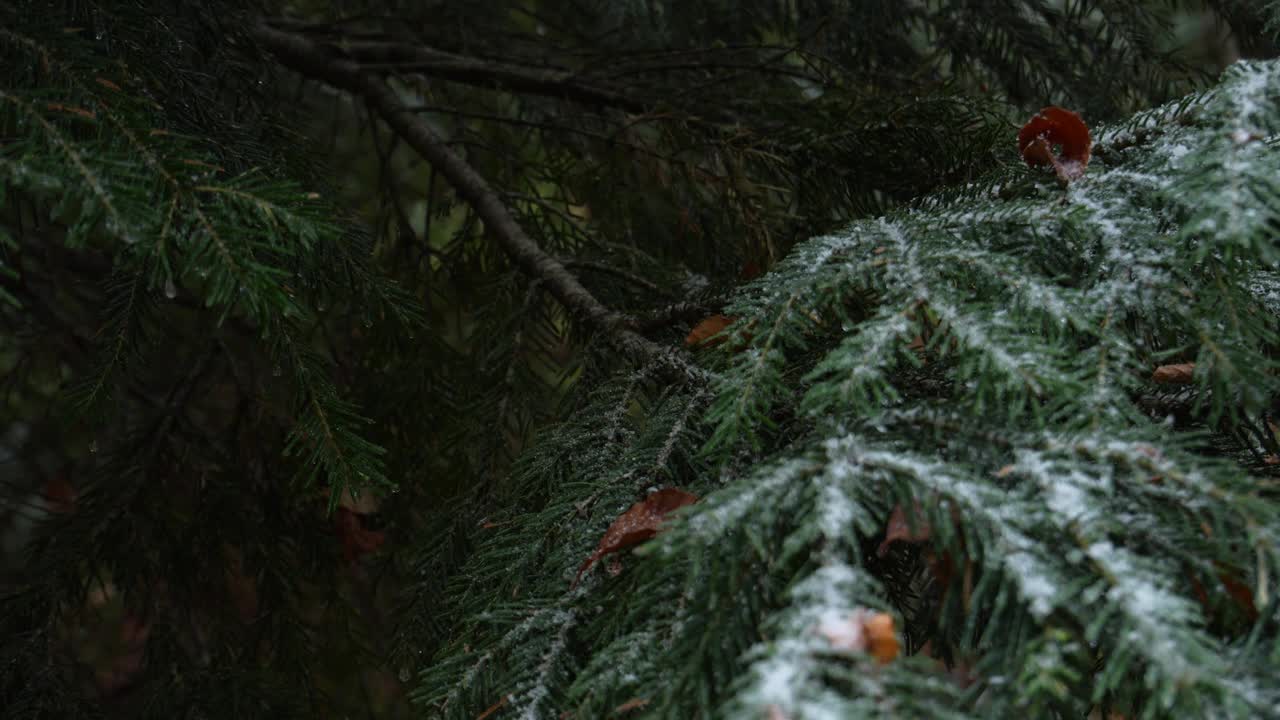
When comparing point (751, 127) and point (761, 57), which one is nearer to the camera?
point (751, 127)

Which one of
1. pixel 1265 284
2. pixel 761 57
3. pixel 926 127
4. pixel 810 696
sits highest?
pixel 761 57

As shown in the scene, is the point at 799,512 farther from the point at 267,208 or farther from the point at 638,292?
the point at 638,292

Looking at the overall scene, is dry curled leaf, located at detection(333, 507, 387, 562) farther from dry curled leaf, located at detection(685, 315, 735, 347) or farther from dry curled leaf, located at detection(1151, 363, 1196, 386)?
dry curled leaf, located at detection(1151, 363, 1196, 386)

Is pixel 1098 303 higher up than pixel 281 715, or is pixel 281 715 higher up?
pixel 1098 303

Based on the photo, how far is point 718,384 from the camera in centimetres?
76

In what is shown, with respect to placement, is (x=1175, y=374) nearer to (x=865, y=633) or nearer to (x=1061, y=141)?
(x=1061, y=141)

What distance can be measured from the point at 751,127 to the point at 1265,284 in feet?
3.40

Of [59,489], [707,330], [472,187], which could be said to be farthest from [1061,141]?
[59,489]

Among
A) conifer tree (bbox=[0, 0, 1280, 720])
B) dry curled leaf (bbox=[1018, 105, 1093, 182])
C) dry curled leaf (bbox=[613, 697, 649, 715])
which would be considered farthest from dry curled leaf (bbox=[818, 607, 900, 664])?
dry curled leaf (bbox=[1018, 105, 1093, 182])

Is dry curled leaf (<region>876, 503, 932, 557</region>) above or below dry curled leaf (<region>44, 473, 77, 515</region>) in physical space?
above

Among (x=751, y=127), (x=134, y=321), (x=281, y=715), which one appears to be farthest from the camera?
(x=751, y=127)

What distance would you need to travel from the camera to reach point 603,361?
4.10 ft

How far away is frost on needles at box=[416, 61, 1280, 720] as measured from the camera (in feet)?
1.73

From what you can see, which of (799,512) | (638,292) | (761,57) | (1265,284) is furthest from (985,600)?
(761,57)
